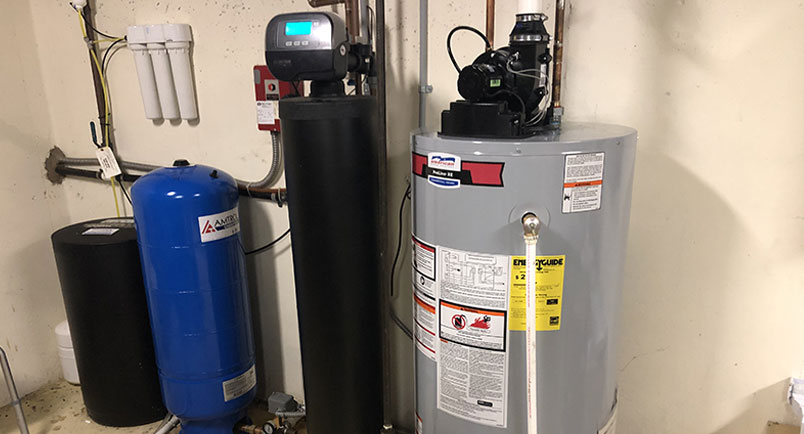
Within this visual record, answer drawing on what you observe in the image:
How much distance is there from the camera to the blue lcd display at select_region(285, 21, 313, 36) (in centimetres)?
112

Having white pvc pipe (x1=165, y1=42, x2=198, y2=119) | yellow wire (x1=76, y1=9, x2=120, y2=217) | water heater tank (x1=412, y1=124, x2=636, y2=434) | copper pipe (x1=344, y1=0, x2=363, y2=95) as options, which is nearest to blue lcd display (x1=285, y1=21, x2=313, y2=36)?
copper pipe (x1=344, y1=0, x2=363, y2=95)

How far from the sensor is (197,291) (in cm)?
158

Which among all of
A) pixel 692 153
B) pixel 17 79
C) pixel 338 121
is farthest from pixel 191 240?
pixel 692 153

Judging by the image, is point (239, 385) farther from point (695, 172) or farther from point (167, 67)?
point (695, 172)

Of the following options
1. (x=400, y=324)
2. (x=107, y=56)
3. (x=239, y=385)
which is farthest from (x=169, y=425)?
(x=107, y=56)

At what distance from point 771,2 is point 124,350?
2033 millimetres

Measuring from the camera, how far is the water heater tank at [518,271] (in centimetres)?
90

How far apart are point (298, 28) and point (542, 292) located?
75 cm

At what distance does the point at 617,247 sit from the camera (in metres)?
1.00

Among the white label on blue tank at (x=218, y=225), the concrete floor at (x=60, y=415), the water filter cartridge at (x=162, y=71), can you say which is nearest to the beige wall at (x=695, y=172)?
the water filter cartridge at (x=162, y=71)

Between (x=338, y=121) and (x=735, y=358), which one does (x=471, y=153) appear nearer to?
(x=338, y=121)

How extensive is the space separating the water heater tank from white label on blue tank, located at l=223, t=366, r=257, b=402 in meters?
0.87

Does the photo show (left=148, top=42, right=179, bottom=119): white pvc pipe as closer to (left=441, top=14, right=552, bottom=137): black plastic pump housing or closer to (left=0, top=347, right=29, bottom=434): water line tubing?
(left=0, top=347, right=29, bottom=434): water line tubing

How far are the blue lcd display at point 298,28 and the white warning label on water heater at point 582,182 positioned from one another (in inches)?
24.2
